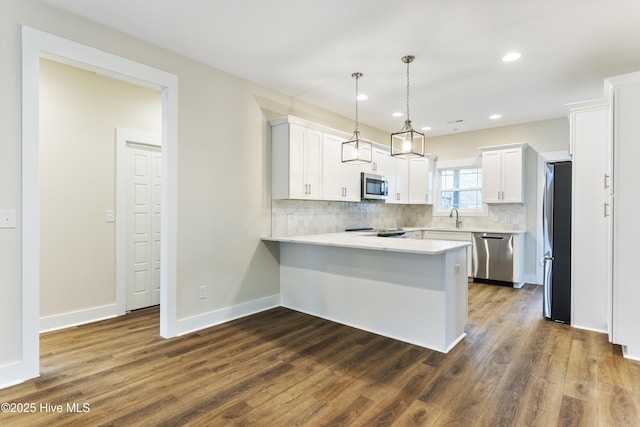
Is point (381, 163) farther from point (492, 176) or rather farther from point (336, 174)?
point (492, 176)

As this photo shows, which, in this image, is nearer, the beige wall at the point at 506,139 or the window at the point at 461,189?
the beige wall at the point at 506,139

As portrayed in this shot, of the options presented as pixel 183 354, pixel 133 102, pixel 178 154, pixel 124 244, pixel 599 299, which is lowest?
pixel 183 354

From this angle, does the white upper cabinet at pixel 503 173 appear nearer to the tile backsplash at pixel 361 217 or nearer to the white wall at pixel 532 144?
the white wall at pixel 532 144

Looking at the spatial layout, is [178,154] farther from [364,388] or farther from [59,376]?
[364,388]

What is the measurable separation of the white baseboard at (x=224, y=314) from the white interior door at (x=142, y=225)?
1.19m

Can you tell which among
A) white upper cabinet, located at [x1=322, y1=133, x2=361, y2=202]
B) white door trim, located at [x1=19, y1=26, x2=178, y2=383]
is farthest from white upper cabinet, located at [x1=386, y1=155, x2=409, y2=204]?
white door trim, located at [x1=19, y1=26, x2=178, y2=383]

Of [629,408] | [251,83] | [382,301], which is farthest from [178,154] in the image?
[629,408]

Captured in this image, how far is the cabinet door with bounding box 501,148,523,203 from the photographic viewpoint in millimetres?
5484

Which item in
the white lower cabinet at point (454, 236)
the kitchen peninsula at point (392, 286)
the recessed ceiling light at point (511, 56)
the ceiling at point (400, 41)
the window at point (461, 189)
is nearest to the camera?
the ceiling at point (400, 41)

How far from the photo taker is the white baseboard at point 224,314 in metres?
3.31

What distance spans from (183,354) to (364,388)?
60.8 inches

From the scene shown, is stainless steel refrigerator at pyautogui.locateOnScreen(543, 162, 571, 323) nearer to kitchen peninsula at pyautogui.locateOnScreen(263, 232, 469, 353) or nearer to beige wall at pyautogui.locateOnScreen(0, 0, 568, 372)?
kitchen peninsula at pyautogui.locateOnScreen(263, 232, 469, 353)

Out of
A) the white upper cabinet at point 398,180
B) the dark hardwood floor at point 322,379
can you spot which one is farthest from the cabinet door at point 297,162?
the white upper cabinet at point 398,180

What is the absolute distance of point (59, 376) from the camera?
2.41m
